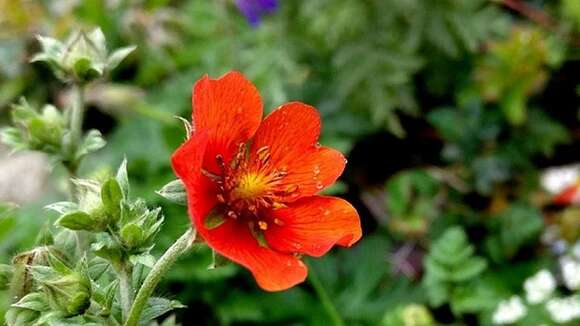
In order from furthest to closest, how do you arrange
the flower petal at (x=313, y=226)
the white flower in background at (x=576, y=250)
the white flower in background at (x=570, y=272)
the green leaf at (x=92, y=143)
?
the white flower in background at (x=576, y=250) → the white flower in background at (x=570, y=272) → the green leaf at (x=92, y=143) → the flower petal at (x=313, y=226)

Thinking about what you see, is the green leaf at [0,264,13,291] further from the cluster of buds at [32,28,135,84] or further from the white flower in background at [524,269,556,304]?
the white flower in background at [524,269,556,304]

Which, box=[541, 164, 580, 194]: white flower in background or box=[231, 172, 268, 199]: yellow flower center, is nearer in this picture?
box=[231, 172, 268, 199]: yellow flower center

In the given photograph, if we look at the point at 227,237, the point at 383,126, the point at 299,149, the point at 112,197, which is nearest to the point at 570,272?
the point at 383,126

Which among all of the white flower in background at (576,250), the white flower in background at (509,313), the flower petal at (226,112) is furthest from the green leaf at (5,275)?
the white flower in background at (576,250)

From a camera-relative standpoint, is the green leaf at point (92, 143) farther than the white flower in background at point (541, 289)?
No

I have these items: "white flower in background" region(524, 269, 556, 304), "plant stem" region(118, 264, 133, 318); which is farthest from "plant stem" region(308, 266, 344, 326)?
"plant stem" region(118, 264, 133, 318)

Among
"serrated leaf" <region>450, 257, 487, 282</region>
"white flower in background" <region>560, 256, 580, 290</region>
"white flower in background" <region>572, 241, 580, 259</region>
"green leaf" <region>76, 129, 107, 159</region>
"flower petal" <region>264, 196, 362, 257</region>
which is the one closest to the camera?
"flower petal" <region>264, 196, 362, 257</region>

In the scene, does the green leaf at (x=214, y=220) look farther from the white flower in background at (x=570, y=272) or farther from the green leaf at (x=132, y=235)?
the white flower in background at (x=570, y=272)
